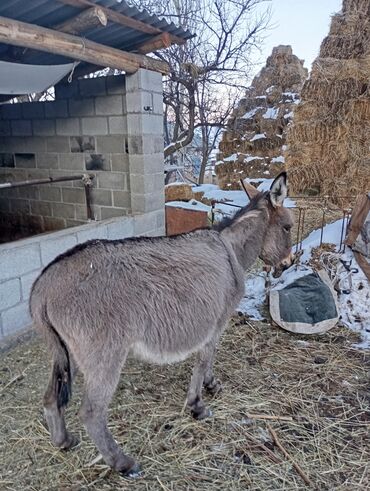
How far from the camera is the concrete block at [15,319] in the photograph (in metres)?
3.33

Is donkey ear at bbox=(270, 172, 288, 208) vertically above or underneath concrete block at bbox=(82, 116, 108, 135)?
underneath

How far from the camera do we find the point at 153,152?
14.8 ft

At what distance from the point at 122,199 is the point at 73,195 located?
2.87 feet

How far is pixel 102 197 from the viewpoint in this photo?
15.7 ft

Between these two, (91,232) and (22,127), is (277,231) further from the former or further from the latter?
(22,127)

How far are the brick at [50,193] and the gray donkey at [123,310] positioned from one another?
132 inches

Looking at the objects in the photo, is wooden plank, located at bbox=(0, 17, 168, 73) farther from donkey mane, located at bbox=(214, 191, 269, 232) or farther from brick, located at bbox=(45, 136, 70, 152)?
donkey mane, located at bbox=(214, 191, 269, 232)

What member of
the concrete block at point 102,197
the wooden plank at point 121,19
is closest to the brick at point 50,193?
the concrete block at point 102,197

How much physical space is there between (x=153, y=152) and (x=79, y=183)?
117 centimetres

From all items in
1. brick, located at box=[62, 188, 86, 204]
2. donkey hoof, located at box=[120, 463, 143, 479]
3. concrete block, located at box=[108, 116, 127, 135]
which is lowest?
donkey hoof, located at box=[120, 463, 143, 479]

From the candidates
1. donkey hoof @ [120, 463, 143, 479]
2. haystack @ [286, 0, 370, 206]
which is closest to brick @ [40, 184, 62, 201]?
donkey hoof @ [120, 463, 143, 479]

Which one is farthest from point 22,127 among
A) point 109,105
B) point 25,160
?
point 109,105

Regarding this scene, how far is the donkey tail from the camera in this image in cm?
195

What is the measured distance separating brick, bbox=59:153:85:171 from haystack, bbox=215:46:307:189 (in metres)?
6.56
